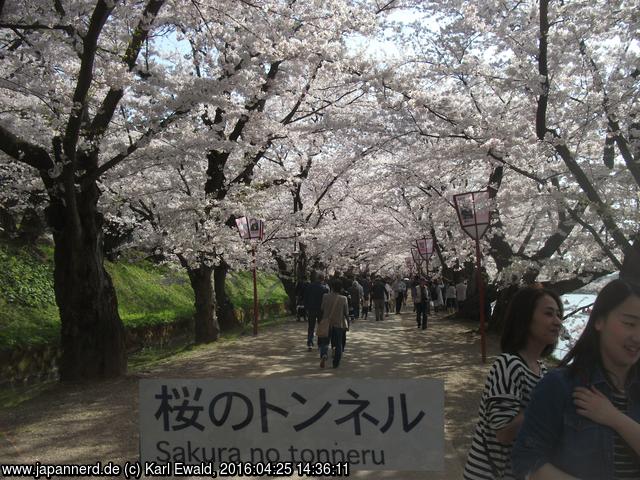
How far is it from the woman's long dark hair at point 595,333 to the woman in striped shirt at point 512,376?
0.45 metres

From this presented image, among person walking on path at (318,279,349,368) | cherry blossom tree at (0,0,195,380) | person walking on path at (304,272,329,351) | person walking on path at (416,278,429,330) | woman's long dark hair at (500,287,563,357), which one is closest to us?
woman's long dark hair at (500,287,563,357)

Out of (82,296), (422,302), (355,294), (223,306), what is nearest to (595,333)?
(82,296)

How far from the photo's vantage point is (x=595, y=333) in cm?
213

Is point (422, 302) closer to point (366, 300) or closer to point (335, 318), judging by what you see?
point (366, 300)

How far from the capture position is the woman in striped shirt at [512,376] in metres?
2.57

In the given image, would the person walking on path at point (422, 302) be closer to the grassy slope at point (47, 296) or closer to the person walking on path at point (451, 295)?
the person walking on path at point (451, 295)

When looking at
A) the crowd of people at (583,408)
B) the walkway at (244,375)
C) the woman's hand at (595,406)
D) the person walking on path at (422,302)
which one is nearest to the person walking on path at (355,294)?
the person walking on path at (422,302)

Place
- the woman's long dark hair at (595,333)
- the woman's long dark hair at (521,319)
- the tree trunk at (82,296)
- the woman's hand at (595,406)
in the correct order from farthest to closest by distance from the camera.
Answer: the tree trunk at (82,296), the woman's long dark hair at (521,319), the woman's long dark hair at (595,333), the woman's hand at (595,406)

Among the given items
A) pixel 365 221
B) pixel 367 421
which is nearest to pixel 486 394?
pixel 367 421

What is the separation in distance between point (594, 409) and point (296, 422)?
1.74 m

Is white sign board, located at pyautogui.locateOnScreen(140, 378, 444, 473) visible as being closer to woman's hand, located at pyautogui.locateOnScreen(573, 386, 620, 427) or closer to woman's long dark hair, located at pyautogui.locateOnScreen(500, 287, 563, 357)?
woman's long dark hair, located at pyautogui.locateOnScreen(500, 287, 563, 357)

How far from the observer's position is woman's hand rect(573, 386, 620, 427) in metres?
1.85

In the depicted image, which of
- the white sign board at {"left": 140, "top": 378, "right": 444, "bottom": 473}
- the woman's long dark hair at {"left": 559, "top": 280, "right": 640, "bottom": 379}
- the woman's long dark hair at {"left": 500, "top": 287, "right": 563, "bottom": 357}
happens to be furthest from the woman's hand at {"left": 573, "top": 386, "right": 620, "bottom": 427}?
the white sign board at {"left": 140, "top": 378, "right": 444, "bottom": 473}

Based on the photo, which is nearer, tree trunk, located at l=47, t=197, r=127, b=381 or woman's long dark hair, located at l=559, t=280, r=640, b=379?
woman's long dark hair, located at l=559, t=280, r=640, b=379
